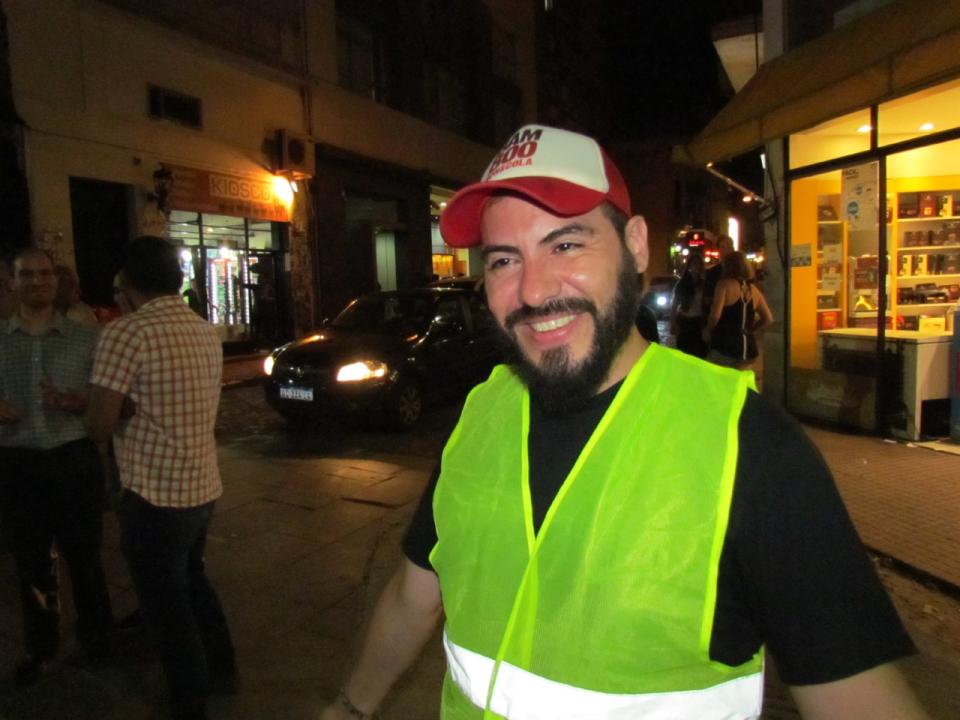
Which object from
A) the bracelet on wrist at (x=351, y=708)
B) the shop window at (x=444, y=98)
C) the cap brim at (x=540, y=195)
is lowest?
the bracelet on wrist at (x=351, y=708)

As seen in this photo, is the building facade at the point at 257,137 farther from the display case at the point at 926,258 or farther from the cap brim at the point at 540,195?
the cap brim at the point at 540,195

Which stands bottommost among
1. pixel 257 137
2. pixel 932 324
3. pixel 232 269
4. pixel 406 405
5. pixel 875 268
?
pixel 406 405

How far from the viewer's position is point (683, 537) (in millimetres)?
1186

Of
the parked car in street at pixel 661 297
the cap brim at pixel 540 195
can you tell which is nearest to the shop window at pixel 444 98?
the parked car in street at pixel 661 297

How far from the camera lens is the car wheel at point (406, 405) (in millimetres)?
8898

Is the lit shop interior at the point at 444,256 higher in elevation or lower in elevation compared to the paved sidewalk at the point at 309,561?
higher

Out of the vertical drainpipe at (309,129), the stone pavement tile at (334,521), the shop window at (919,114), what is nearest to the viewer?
the stone pavement tile at (334,521)

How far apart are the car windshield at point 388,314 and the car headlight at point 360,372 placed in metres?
0.93

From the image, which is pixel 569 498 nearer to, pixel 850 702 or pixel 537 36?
pixel 850 702

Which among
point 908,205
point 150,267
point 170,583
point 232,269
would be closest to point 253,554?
point 170,583

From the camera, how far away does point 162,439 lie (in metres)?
2.90

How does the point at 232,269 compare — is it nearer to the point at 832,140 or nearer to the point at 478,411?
the point at 832,140

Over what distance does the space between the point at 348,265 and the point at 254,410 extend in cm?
838

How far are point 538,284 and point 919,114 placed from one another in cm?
746
